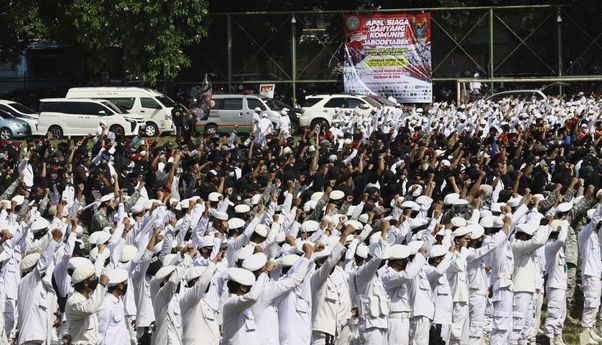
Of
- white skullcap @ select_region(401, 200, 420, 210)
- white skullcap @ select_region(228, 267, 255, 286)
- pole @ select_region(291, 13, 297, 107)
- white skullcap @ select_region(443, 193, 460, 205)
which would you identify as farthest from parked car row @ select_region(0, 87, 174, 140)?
white skullcap @ select_region(228, 267, 255, 286)

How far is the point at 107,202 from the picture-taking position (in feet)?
57.8

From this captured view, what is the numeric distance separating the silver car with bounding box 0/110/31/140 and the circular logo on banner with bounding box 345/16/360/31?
9.92 metres

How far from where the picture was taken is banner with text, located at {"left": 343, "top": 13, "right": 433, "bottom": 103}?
38938 millimetres

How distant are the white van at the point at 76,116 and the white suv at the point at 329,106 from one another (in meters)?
4.55

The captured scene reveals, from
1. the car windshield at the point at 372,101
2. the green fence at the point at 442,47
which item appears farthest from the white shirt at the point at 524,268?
the green fence at the point at 442,47

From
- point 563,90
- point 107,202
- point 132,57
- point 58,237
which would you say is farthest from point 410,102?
point 58,237

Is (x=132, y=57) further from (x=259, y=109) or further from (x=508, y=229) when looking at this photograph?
(x=508, y=229)

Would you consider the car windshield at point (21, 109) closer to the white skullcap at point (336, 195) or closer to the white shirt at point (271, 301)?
the white skullcap at point (336, 195)

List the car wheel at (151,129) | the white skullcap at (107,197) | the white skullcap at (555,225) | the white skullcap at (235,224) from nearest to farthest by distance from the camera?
the white skullcap at (235,224) → the white skullcap at (555,225) → the white skullcap at (107,197) → the car wheel at (151,129)

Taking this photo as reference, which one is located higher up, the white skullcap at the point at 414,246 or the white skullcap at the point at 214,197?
the white skullcap at the point at 214,197

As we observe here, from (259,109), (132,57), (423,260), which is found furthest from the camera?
(132,57)

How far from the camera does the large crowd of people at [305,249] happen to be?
13.0 m

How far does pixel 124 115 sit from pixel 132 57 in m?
3.36

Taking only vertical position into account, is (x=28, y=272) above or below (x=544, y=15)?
below
